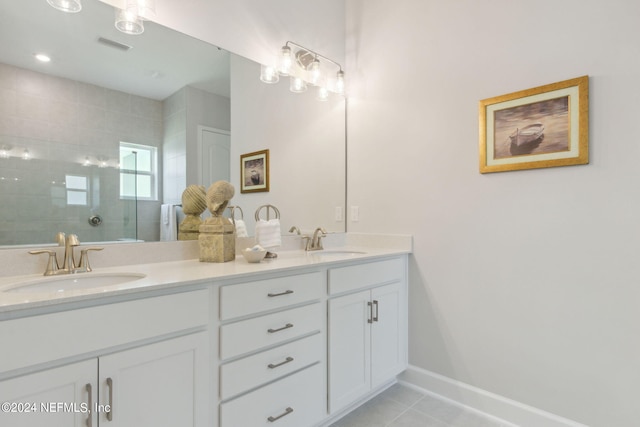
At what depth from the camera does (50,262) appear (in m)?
1.26

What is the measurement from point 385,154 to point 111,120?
1.65 metres

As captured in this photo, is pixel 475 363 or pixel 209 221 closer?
pixel 209 221

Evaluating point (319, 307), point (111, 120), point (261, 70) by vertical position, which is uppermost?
point (261, 70)

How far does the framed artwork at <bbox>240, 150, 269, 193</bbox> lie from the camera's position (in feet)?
6.46

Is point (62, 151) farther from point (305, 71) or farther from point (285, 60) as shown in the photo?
point (305, 71)

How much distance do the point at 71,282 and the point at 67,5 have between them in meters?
1.13

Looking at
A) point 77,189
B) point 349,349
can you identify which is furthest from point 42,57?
point 349,349

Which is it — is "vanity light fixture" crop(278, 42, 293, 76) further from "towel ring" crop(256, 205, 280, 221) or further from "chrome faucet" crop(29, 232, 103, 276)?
"chrome faucet" crop(29, 232, 103, 276)

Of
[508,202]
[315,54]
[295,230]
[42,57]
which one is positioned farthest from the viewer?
[315,54]

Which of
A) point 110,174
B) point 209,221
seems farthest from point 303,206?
point 110,174

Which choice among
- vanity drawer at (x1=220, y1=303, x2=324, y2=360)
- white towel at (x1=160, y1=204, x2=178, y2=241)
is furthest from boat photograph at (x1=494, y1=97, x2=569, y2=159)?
white towel at (x1=160, y1=204, x2=178, y2=241)

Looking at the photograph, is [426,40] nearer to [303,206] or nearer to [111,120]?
[303,206]

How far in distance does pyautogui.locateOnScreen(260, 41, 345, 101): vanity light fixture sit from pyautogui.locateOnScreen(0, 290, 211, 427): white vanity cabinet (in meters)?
1.54

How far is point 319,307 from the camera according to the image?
1.61m
